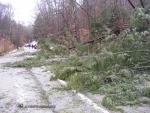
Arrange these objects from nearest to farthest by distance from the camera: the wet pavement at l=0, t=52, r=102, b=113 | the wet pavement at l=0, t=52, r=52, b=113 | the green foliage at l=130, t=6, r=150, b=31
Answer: the wet pavement at l=0, t=52, r=102, b=113
the wet pavement at l=0, t=52, r=52, b=113
the green foliage at l=130, t=6, r=150, b=31

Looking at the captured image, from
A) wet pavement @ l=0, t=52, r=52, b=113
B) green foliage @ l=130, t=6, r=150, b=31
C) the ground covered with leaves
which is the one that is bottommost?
wet pavement @ l=0, t=52, r=52, b=113

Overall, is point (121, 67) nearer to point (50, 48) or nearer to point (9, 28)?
point (50, 48)

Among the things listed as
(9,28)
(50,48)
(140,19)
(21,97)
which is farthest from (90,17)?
(9,28)

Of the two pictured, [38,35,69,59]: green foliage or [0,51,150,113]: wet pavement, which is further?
[38,35,69,59]: green foliage

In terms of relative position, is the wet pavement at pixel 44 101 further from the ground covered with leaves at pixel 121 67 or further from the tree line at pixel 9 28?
the tree line at pixel 9 28

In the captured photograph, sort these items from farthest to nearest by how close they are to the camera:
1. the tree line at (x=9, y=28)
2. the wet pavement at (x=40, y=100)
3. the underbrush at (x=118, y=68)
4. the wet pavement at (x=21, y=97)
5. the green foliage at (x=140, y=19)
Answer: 1. the tree line at (x=9, y=28)
2. the green foliage at (x=140, y=19)
3. the underbrush at (x=118, y=68)
4. the wet pavement at (x=21, y=97)
5. the wet pavement at (x=40, y=100)

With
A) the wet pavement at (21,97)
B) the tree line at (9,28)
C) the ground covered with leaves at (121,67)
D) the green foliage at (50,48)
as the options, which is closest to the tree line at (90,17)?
the green foliage at (50,48)

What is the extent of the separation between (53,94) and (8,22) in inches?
2999

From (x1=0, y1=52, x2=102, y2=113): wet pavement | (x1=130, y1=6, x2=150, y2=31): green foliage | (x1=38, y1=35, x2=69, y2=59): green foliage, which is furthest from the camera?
(x1=38, y1=35, x2=69, y2=59): green foliage

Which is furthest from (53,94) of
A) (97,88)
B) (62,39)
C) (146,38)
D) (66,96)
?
(62,39)

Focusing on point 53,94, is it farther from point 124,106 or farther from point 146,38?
point 146,38

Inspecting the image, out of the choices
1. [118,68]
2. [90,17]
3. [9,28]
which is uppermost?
[9,28]

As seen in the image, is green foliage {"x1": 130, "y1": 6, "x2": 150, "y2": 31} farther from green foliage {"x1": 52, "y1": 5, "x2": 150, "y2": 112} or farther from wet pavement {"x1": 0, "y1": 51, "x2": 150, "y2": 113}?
wet pavement {"x1": 0, "y1": 51, "x2": 150, "y2": 113}

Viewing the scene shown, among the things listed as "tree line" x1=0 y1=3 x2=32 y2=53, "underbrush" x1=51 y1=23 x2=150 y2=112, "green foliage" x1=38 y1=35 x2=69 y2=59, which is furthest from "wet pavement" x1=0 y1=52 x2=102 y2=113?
"tree line" x1=0 y1=3 x2=32 y2=53
